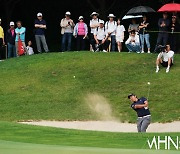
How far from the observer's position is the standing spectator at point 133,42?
28000mm

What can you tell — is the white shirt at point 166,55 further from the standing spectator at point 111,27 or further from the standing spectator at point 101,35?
the standing spectator at point 101,35

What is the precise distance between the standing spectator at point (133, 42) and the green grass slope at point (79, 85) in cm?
71

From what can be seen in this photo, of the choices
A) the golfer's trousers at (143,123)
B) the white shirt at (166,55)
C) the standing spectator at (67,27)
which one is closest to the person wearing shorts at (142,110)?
the golfer's trousers at (143,123)

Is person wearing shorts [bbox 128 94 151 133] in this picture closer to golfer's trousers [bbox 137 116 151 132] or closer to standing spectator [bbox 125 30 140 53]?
golfer's trousers [bbox 137 116 151 132]

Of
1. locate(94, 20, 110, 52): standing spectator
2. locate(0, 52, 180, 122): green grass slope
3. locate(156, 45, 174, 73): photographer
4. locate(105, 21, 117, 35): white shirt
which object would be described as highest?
locate(105, 21, 117, 35): white shirt

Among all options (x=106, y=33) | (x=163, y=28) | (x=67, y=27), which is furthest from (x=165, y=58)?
(x=67, y=27)

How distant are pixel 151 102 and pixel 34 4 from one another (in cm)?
1952

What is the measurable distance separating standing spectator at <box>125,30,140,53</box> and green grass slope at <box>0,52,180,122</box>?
0.71 m

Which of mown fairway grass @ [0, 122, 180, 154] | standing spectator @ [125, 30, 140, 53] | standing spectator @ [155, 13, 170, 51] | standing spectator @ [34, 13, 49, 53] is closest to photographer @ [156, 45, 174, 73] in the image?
standing spectator @ [155, 13, 170, 51]

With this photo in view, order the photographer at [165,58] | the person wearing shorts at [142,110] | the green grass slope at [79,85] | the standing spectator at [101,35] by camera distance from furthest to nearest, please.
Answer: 1. the standing spectator at [101,35]
2. the photographer at [165,58]
3. the green grass slope at [79,85]
4. the person wearing shorts at [142,110]

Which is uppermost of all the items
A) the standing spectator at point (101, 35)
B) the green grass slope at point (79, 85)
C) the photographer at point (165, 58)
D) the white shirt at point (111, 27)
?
the white shirt at point (111, 27)

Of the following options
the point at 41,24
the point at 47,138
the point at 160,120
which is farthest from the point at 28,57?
the point at 47,138

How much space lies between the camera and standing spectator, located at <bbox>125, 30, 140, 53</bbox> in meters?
28.0

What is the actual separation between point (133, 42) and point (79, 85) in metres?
4.29
